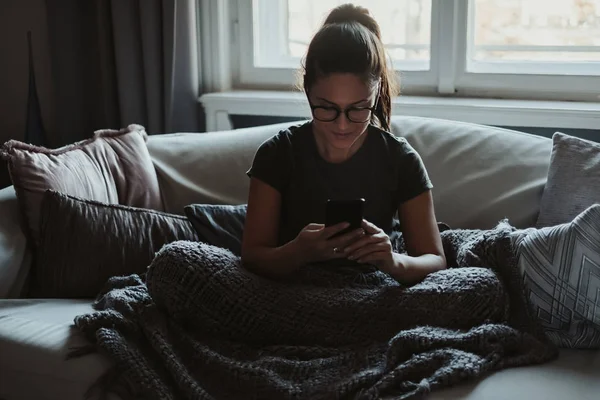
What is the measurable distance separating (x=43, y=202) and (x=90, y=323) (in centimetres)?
51

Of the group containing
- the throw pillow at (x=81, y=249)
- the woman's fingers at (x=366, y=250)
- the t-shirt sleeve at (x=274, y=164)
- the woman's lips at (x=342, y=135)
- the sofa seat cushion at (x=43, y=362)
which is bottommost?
the sofa seat cushion at (x=43, y=362)

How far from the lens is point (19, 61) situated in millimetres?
3133

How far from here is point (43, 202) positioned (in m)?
2.06

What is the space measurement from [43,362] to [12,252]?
444 mm

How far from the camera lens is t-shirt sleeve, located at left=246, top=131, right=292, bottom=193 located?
1848 millimetres

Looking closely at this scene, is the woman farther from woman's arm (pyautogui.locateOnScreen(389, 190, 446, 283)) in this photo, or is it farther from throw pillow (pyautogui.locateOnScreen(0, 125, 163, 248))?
throw pillow (pyautogui.locateOnScreen(0, 125, 163, 248))

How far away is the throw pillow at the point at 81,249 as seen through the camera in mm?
2037

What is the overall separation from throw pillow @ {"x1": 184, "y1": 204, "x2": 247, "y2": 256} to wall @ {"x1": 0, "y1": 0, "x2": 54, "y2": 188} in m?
1.23

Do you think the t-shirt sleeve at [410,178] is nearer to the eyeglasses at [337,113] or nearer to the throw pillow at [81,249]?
the eyeglasses at [337,113]

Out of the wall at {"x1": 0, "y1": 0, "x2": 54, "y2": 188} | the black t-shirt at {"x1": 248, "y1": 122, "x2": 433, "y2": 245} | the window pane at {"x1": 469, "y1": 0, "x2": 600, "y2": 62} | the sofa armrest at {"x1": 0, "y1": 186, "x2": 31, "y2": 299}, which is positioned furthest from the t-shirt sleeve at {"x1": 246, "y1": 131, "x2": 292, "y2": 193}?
the wall at {"x1": 0, "y1": 0, "x2": 54, "y2": 188}

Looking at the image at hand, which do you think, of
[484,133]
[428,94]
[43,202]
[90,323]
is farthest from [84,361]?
[428,94]

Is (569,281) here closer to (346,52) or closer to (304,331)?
(304,331)

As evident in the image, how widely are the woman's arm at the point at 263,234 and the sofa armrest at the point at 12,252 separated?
61 cm

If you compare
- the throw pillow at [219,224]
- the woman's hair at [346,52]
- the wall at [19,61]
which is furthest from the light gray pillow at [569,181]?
the wall at [19,61]
